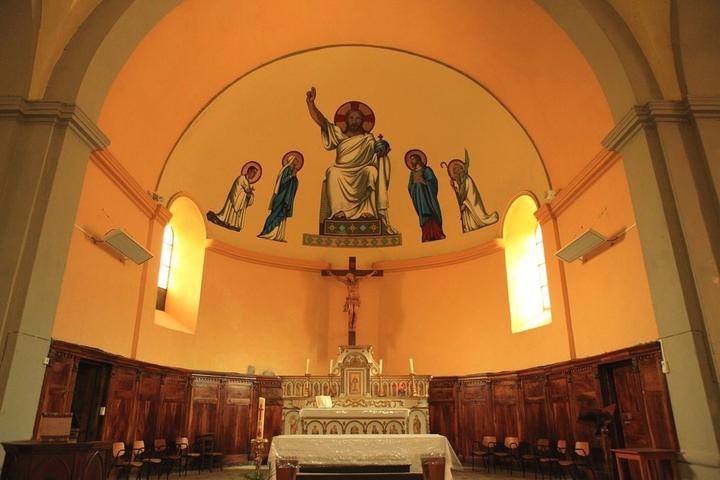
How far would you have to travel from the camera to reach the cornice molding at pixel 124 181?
9.29m

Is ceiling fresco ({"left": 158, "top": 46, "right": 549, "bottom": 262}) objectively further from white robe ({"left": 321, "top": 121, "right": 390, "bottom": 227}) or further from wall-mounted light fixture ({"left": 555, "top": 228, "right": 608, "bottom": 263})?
wall-mounted light fixture ({"left": 555, "top": 228, "right": 608, "bottom": 263})

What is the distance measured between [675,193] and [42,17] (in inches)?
376

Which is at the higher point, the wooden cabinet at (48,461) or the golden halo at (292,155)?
the golden halo at (292,155)

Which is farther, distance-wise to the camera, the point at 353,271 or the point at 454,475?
the point at 353,271

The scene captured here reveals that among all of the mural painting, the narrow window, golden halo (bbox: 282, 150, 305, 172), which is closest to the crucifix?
the mural painting

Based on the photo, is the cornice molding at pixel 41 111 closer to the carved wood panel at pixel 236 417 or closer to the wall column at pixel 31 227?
the wall column at pixel 31 227

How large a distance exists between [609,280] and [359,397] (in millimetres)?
5879

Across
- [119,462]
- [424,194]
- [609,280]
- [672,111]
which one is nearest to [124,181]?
[119,462]

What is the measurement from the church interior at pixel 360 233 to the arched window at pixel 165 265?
9 centimetres

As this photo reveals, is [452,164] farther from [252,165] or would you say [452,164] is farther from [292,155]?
[252,165]

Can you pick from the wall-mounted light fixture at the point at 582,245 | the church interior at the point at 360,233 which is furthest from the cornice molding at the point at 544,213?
the wall-mounted light fixture at the point at 582,245

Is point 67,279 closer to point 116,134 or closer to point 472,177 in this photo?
point 116,134

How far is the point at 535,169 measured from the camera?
12.3 meters

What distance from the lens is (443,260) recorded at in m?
14.9
